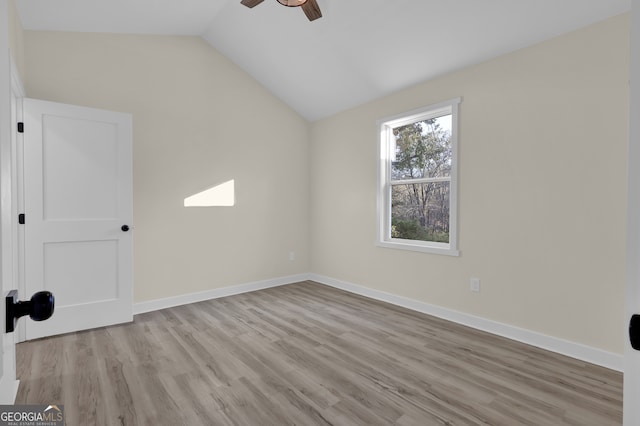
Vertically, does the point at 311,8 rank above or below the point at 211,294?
above

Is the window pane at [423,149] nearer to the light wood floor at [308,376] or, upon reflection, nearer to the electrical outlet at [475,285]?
the electrical outlet at [475,285]

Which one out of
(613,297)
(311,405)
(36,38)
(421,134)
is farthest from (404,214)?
(36,38)

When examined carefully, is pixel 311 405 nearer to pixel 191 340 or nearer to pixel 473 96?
pixel 191 340

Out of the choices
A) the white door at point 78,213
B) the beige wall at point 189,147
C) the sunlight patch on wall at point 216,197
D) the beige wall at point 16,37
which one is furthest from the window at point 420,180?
the beige wall at point 16,37

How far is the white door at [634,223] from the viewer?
1.81 ft

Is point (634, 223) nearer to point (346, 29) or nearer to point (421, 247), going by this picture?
point (421, 247)

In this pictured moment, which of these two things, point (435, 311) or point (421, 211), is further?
point (421, 211)

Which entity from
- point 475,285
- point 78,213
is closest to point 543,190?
point 475,285

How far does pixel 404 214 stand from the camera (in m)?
4.02

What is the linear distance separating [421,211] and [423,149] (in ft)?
2.30

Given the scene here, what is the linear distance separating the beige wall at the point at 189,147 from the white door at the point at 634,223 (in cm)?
398

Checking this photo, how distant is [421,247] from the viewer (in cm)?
367

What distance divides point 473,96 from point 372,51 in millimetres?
1110

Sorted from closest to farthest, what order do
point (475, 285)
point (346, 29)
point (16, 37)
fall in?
point (16, 37), point (475, 285), point (346, 29)
